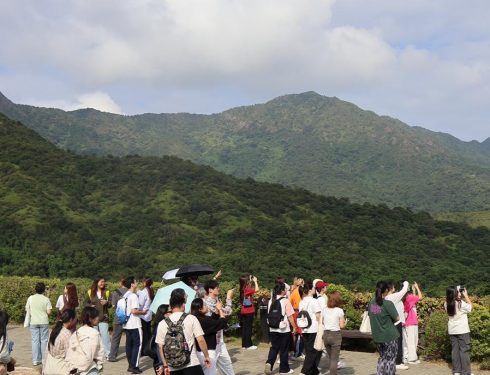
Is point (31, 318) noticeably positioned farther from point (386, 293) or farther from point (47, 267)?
point (47, 267)

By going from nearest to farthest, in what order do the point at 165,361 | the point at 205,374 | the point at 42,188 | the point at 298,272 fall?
the point at 165,361
the point at 205,374
the point at 298,272
the point at 42,188

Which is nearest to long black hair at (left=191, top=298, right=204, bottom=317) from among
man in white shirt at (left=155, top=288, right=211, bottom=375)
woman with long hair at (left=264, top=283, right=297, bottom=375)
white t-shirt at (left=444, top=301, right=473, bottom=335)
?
man in white shirt at (left=155, top=288, right=211, bottom=375)

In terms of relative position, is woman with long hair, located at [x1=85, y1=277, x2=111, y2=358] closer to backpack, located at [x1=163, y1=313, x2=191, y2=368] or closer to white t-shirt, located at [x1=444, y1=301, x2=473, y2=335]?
backpack, located at [x1=163, y1=313, x2=191, y2=368]

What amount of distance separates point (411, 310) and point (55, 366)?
23.1ft

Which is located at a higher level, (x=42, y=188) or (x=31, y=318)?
(x=42, y=188)

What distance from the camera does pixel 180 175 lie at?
9700 cm

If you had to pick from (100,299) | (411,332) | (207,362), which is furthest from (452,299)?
(100,299)

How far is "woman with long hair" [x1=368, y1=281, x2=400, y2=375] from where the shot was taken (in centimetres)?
873

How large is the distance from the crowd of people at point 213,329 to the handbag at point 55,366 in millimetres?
11

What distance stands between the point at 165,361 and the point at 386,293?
3.99 metres

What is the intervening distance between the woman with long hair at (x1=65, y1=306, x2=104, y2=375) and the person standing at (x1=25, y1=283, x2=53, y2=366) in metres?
4.79

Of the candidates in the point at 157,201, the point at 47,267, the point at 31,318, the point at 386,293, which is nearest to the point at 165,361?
the point at 386,293

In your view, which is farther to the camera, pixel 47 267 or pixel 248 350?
pixel 47 267

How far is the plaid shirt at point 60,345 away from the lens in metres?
6.61
